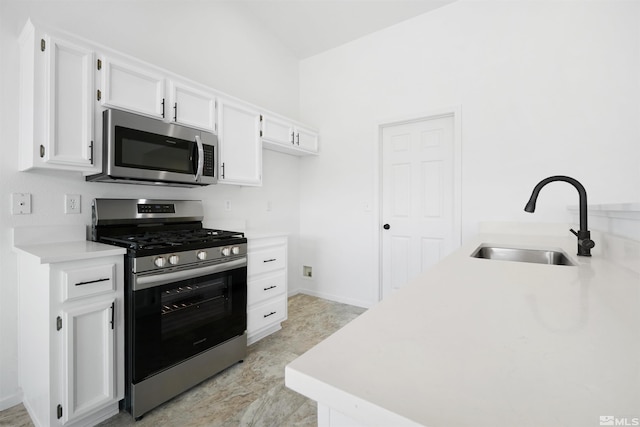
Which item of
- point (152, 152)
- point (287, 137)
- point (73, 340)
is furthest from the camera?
point (287, 137)

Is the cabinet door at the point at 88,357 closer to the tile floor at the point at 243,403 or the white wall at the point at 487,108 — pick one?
the tile floor at the point at 243,403

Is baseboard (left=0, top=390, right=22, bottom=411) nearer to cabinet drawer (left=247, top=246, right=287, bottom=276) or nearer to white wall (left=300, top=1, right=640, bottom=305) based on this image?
cabinet drawer (left=247, top=246, right=287, bottom=276)

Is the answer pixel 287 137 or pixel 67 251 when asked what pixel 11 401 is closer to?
pixel 67 251

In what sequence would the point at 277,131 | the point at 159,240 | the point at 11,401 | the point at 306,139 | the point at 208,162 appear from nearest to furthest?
1. the point at 11,401
2. the point at 159,240
3. the point at 208,162
4. the point at 277,131
5. the point at 306,139

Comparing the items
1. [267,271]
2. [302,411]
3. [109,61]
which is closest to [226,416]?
[302,411]

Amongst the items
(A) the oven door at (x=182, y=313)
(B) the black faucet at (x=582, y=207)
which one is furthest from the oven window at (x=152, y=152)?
(B) the black faucet at (x=582, y=207)

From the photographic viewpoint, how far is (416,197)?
3164 mm

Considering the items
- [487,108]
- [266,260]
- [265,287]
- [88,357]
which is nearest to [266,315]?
[265,287]

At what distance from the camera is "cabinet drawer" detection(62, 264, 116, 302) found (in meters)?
1.45

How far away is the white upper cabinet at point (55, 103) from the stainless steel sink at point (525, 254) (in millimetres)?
2265

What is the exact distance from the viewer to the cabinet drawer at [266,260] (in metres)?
2.41

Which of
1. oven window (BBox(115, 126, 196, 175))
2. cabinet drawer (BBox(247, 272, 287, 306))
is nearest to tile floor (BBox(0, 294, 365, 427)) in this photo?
cabinet drawer (BBox(247, 272, 287, 306))

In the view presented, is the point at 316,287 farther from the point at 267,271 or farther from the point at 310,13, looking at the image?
the point at 310,13

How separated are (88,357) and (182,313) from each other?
475 millimetres
